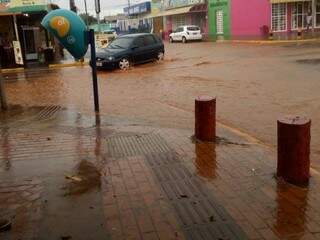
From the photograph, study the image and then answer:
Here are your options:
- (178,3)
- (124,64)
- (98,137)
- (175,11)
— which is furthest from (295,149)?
(178,3)

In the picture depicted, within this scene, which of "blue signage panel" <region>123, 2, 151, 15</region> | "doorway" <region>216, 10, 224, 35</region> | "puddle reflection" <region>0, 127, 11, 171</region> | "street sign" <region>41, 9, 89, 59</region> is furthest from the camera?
"blue signage panel" <region>123, 2, 151, 15</region>

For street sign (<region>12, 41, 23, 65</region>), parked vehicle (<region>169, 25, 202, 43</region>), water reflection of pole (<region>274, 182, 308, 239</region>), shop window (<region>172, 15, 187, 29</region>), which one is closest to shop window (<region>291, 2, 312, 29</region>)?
parked vehicle (<region>169, 25, 202, 43</region>)

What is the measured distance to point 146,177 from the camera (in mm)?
5863

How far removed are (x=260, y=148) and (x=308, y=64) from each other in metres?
13.8

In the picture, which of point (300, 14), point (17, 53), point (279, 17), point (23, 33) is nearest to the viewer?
point (17, 53)

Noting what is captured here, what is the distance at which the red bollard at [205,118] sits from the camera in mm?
7488

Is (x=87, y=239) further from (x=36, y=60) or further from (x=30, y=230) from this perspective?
(x=36, y=60)

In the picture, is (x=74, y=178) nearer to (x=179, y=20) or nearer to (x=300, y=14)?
(x=300, y=14)

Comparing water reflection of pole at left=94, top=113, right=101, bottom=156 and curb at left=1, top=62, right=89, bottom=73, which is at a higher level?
water reflection of pole at left=94, top=113, right=101, bottom=156

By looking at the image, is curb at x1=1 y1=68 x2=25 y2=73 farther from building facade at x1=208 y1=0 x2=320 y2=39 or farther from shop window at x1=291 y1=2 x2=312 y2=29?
shop window at x1=291 y1=2 x2=312 y2=29

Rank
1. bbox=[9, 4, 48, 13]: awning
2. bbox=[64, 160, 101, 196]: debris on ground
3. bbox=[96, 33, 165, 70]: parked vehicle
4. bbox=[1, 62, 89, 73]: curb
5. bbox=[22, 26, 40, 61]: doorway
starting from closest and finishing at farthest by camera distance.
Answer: bbox=[64, 160, 101, 196]: debris on ground, bbox=[96, 33, 165, 70]: parked vehicle, bbox=[1, 62, 89, 73]: curb, bbox=[9, 4, 48, 13]: awning, bbox=[22, 26, 40, 61]: doorway

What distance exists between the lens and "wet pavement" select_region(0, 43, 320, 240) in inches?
177

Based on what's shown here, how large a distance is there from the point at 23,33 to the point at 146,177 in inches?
1006

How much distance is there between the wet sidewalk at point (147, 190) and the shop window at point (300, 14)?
33.4m
